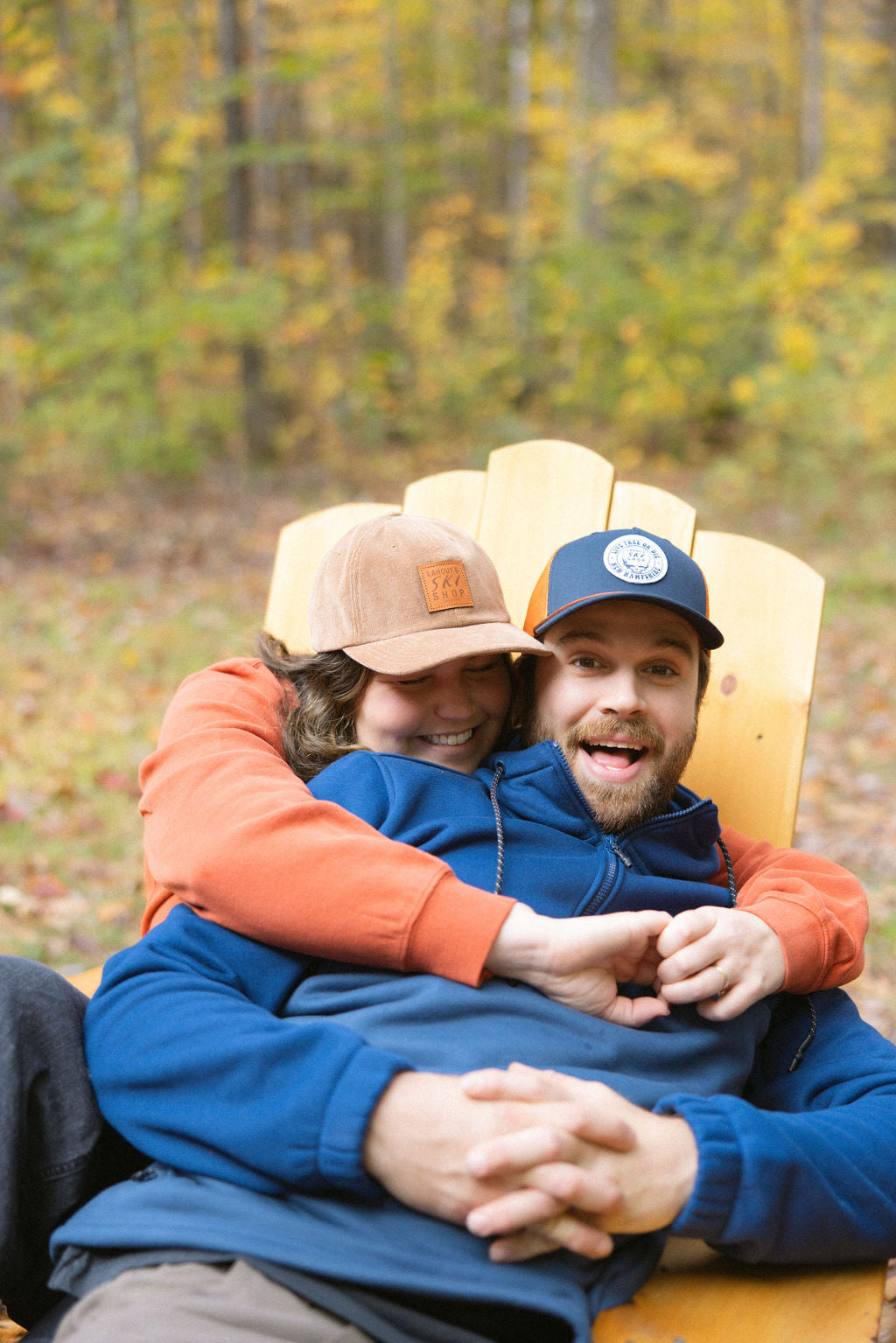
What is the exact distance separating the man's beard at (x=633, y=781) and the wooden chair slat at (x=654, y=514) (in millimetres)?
892

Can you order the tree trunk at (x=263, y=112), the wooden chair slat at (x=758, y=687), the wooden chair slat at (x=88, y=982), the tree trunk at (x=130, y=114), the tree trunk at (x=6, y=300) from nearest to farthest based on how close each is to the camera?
the wooden chair slat at (x=88, y=982), the wooden chair slat at (x=758, y=687), the tree trunk at (x=6, y=300), the tree trunk at (x=130, y=114), the tree trunk at (x=263, y=112)

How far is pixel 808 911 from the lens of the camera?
1.88m

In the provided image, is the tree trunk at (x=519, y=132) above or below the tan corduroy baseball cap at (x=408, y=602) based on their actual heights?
above

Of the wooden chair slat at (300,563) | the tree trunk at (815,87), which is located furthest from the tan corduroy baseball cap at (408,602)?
the tree trunk at (815,87)

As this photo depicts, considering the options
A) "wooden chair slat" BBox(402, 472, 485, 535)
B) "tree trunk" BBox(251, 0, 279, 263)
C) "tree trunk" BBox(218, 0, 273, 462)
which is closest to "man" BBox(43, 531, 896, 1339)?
"wooden chair slat" BBox(402, 472, 485, 535)

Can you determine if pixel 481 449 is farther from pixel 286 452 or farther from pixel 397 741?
pixel 397 741

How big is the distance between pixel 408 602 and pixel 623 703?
425 mm

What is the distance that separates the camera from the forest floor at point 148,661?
4.29m

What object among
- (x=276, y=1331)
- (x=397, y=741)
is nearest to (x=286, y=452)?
(x=397, y=741)

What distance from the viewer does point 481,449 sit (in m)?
12.7

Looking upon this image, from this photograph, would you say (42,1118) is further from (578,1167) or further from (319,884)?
(578,1167)

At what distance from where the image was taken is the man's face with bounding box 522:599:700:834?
1.97 m

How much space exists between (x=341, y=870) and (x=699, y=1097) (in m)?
0.61

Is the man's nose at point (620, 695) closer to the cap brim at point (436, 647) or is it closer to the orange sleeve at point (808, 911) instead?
the cap brim at point (436, 647)
